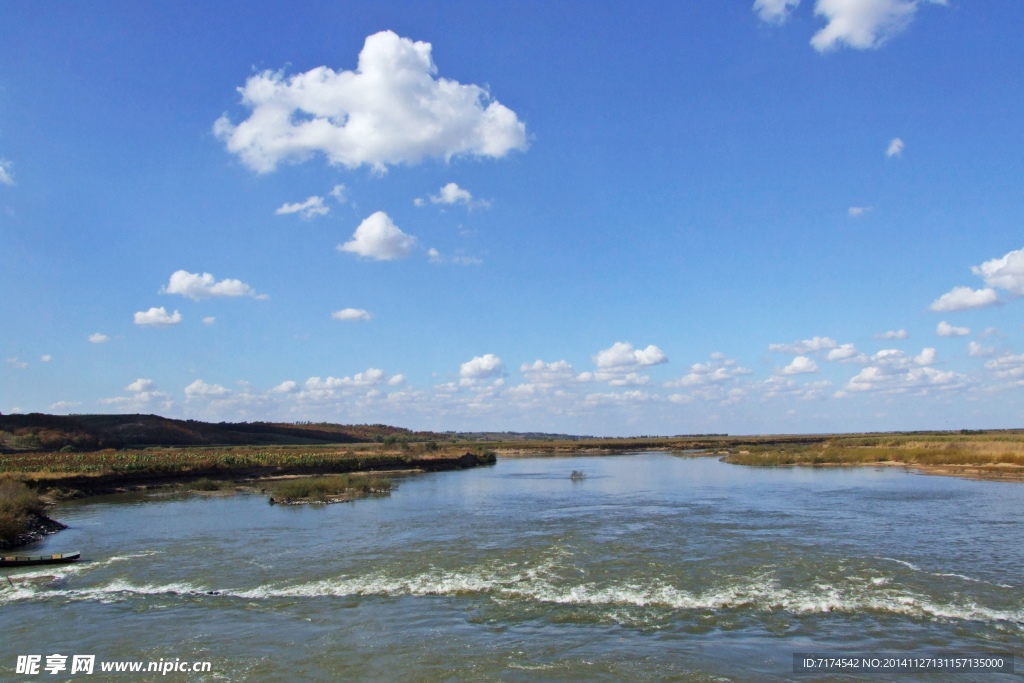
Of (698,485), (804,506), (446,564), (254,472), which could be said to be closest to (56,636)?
(446,564)

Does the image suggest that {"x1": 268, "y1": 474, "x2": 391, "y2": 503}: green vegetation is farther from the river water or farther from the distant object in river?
the distant object in river

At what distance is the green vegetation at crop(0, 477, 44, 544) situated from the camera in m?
24.6

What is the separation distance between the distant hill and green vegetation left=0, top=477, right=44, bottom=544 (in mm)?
74282

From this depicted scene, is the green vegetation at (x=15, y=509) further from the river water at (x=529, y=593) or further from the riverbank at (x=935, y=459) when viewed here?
the riverbank at (x=935, y=459)

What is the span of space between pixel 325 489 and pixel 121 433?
324 feet

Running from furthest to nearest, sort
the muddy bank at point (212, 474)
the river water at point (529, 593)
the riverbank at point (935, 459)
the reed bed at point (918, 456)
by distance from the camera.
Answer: the reed bed at point (918, 456), the riverbank at point (935, 459), the muddy bank at point (212, 474), the river water at point (529, 593)

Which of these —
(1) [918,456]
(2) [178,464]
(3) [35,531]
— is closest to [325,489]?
(3) [35,531]

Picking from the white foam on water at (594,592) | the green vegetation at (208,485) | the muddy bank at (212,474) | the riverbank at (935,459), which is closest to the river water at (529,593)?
the white foam on water at (594,592)

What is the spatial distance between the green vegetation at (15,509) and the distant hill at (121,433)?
74282 mm

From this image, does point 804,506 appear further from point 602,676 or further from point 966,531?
point 602,676

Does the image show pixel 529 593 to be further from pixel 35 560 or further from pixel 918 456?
pixel 918 456

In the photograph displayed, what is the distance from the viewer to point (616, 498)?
3972cm

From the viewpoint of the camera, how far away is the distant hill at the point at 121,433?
98000 mm

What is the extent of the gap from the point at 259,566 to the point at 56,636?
7.02 m
